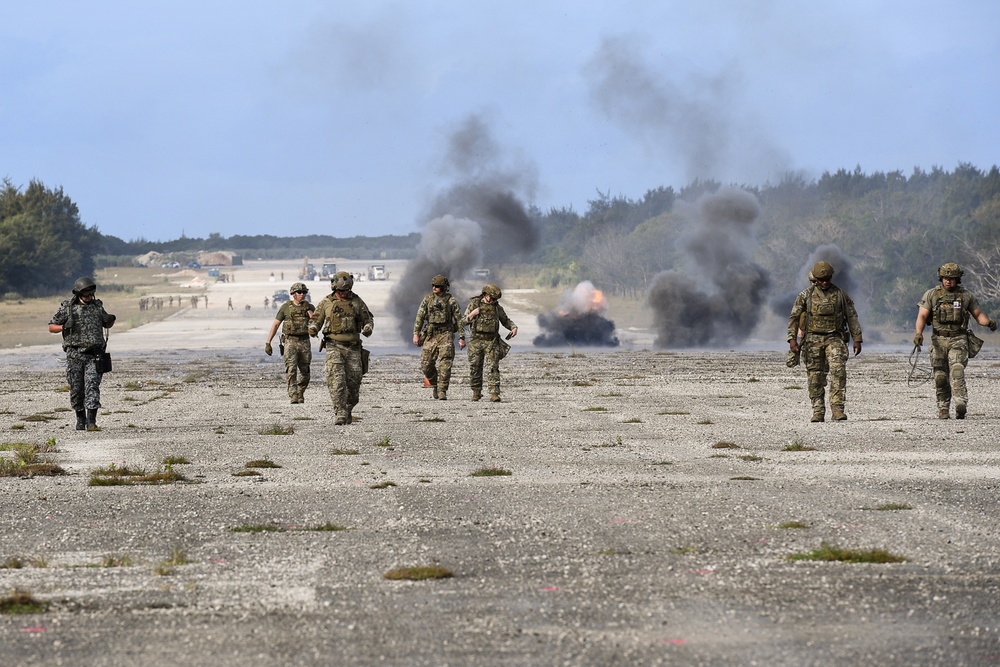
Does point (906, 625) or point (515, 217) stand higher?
point (515, 217)

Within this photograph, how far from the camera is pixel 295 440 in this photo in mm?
17219

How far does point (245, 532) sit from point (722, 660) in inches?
183

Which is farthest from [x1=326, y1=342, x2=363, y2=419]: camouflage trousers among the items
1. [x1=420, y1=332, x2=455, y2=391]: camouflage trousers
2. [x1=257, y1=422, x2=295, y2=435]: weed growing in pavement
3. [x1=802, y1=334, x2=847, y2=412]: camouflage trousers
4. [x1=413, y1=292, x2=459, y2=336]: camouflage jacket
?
[x1=802, y1=334, x2=847, y2=412]: camouflage trousers

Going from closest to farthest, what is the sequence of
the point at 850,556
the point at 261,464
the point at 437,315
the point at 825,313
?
1. the point at 850,556
2. the point at 261,464
3. the point at 825,313
4. the point at 437,315

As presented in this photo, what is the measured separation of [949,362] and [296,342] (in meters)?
11.0

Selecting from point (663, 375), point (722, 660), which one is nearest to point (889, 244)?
point (663, 375)

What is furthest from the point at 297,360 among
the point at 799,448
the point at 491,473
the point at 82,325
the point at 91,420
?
the point at 491,473

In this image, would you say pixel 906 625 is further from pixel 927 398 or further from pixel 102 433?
pixel 927 398

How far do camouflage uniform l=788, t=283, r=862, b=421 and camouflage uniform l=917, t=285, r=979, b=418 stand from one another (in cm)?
102

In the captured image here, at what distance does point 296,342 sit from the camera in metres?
24.8

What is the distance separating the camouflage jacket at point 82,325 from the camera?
61.2ft

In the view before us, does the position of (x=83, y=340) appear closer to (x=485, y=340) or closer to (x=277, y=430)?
(x=277, y=430)

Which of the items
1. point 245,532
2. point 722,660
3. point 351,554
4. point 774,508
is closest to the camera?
point 722,660

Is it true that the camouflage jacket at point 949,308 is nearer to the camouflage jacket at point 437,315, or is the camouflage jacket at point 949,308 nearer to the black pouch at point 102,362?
the camouflage jacket at point 437,315
